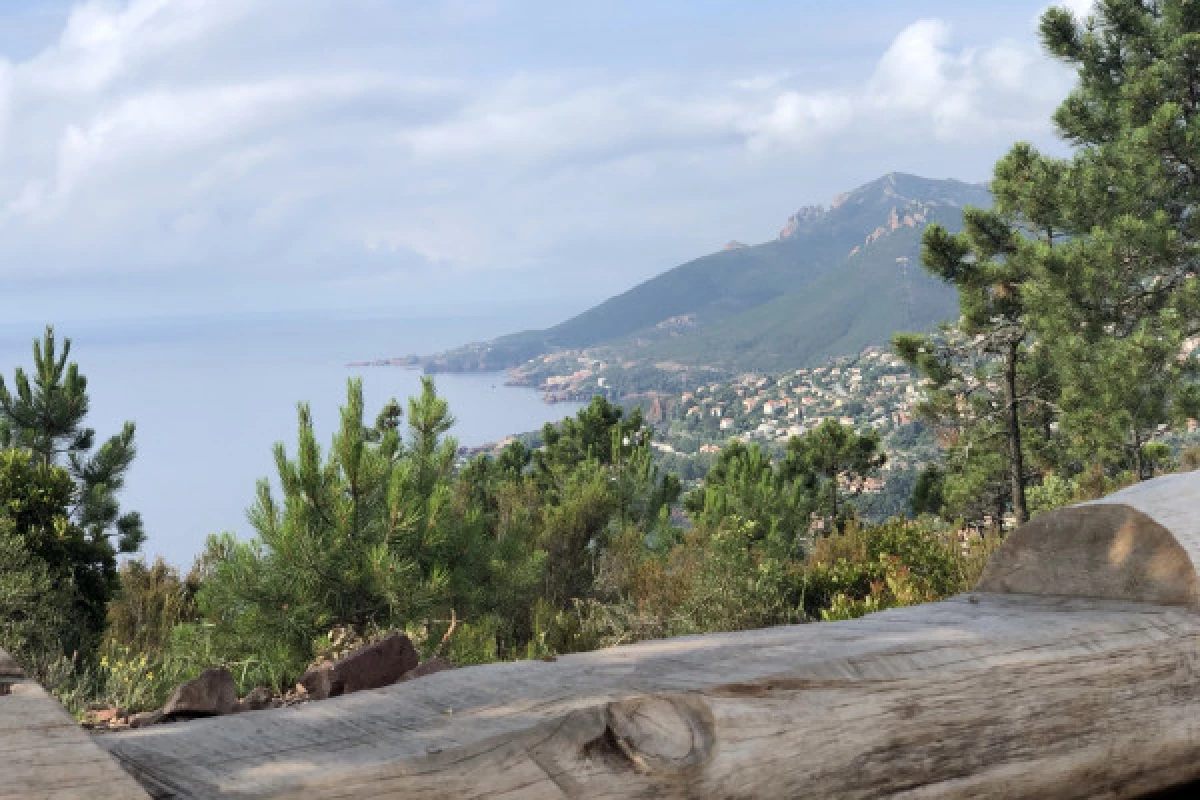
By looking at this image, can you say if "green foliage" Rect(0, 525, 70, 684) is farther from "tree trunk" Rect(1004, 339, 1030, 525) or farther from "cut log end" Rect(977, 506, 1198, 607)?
"tree trunk" Rect(1004, 339, 1030, 525)

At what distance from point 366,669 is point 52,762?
1.35 meters

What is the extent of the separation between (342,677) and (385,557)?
3.10 metres

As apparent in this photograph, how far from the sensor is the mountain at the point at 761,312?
104750 mm

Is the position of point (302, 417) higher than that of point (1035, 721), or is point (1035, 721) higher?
point (302, 417)

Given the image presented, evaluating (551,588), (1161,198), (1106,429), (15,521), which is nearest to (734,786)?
(15,521)

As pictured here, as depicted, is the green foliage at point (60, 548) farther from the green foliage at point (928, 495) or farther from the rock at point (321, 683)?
the green foliage at point (928, 495)

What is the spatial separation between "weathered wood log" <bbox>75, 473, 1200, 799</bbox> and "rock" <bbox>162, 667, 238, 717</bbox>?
66 cm

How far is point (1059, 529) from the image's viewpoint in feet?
7.64

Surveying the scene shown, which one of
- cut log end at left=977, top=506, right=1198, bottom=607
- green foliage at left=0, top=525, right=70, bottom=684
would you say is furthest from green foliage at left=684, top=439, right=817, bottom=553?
cut log end at left=977, top=506, right=1198, bottom=607

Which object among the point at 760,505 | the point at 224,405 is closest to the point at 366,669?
the point at 760,505

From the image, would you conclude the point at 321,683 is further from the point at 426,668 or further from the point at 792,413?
the point at 792,413

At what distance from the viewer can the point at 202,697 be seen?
2.01 metres

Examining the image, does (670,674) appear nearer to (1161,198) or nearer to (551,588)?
(551,588)

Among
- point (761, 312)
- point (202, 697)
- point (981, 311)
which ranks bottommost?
point (202, 697)
